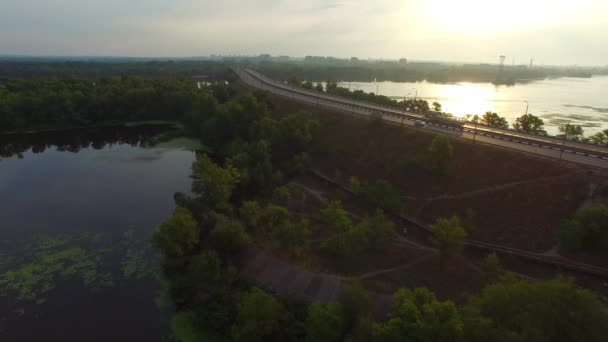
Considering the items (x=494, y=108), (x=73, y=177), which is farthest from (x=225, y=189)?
(x=494, y=108)

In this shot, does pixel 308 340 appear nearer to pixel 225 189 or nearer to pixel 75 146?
pixel 225 189

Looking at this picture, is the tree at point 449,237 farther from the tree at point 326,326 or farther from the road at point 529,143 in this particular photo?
the road at point 529,143

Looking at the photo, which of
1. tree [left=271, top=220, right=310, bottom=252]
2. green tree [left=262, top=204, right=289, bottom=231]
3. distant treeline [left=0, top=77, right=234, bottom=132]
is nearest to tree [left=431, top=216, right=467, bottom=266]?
tree [left=271, top=220, right=310, bottom=252]

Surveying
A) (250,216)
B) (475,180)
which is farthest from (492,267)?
(250,216)

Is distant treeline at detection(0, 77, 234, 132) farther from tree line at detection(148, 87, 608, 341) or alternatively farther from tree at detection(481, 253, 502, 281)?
tree at detection(481, 253, 502, 281)

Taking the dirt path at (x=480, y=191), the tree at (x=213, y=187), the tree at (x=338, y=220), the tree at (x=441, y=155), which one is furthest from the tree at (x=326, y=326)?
the tree at (x=441, y=155)

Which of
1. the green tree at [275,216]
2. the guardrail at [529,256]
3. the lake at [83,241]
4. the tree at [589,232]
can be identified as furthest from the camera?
the green tree at [275,216]
